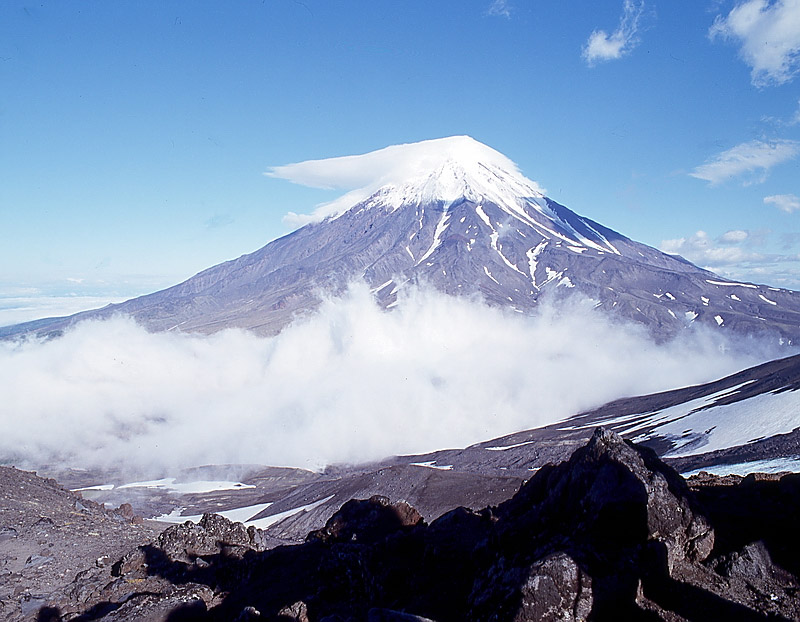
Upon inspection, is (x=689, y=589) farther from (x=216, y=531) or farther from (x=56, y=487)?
(x=56, y=487)

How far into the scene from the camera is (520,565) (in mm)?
5410

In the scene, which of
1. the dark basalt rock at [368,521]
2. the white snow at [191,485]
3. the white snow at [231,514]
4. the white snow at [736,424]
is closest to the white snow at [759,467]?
the white snow at [736,424]

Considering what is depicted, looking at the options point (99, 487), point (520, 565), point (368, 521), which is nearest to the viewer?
point (520, 565)

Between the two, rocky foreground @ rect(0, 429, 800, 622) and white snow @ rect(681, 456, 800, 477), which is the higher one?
rocky foreground @ rect(0, 429, 800, 622)

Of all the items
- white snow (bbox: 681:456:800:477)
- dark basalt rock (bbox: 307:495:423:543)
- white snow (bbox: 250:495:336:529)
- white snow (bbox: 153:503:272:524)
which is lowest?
white snow (bbox: 153:503:272:524)

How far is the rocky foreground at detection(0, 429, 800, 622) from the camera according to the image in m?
4.93

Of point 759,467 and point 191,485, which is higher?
point 759,467

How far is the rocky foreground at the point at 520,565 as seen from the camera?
4.93m

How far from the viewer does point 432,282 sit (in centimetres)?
17112

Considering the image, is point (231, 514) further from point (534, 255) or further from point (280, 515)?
point (534, 255)

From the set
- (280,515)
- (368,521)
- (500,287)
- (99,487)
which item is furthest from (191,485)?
(500,287)

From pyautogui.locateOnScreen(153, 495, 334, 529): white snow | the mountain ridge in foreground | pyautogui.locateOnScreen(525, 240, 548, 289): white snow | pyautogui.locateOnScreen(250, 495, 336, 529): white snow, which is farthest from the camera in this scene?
pyautogui.locateOnScreen(525, 240, 548, 289): white snow

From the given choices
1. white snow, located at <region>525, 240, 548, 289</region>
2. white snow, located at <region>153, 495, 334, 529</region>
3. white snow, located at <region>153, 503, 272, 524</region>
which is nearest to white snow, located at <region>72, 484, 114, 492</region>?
white snow, located at <region>153, 503, 272, 524</region>

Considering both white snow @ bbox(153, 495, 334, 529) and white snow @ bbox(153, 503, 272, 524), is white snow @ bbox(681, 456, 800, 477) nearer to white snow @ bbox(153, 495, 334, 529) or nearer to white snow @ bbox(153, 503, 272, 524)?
white snow @ bbox(153, 495, 334, 529)
